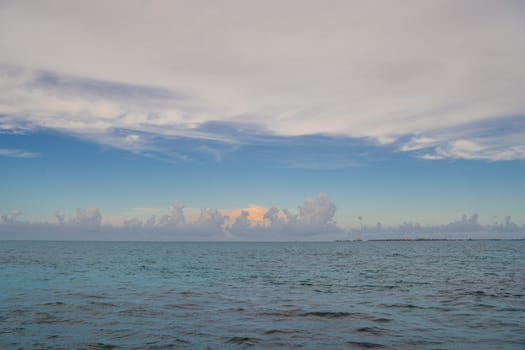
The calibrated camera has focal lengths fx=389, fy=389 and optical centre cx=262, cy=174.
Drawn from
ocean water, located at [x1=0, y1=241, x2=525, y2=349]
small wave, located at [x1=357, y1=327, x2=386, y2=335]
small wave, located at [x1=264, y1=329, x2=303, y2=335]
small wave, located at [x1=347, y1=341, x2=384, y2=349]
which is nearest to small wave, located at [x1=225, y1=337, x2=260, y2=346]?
ocean water, located at [x1=0, y1=241, x2=525, y2=349]

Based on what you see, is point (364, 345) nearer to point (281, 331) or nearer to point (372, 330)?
point (372, 330)

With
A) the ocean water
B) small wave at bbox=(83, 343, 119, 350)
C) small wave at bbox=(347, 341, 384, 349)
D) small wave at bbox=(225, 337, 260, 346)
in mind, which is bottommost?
the ocean water

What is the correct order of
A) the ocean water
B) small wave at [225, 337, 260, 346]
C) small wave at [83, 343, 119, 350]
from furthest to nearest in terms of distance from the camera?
the ocean water, small wave at [225, 337, 260, 346], small wave at [83, 343, 119, 350]

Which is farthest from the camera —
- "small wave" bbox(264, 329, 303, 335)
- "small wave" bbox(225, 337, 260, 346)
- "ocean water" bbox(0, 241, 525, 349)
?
"small wave" bbox(264, 329, 303, 335)

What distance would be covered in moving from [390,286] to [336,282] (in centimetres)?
663

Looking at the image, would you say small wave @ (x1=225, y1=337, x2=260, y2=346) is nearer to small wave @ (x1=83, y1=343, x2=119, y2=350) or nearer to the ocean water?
the ocean water

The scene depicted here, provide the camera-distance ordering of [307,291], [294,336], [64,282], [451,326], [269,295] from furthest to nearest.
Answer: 1. [64,282]
2. [307,291]
3. [269,295]
4. [451,326]
5. [294,336]

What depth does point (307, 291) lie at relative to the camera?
37.7 metres

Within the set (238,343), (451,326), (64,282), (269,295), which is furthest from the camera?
(64,282)

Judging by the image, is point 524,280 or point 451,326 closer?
point 451,326

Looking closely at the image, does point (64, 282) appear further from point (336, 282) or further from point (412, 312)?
point (412, 312)

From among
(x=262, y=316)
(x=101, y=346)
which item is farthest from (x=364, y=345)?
(x=101, y=346)

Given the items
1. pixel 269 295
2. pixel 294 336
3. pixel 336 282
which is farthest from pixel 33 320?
pixel 336 282

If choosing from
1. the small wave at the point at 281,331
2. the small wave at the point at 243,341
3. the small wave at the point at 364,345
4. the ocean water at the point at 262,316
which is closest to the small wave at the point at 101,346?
the ocean water at the point at 262,316
